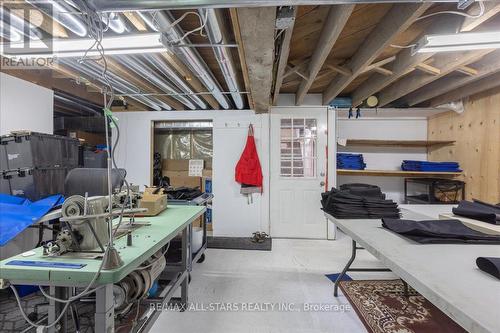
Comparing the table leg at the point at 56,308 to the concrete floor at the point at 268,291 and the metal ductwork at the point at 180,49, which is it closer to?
the concrete floor at the point at 268,291

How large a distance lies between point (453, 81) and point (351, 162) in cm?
168

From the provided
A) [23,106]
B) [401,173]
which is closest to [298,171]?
[401,173]

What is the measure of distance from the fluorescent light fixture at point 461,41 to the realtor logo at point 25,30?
8.52 ft

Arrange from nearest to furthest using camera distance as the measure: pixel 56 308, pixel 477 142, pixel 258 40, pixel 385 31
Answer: pixel 56 308, pixel 258 40, pixel 385 31, pixel 477 142

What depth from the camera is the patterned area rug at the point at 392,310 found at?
1.90 m

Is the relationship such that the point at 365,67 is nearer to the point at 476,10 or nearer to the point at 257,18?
the point at 476,10

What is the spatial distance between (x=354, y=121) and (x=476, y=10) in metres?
2.73

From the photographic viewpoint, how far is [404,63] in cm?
252

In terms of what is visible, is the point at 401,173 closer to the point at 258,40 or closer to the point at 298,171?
the point at 298,171

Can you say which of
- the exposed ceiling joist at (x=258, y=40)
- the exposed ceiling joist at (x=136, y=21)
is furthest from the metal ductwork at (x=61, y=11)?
the exposed ceiling joist at (x=258, y=40)

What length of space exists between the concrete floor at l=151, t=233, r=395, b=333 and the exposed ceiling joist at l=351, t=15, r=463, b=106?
2.28 m

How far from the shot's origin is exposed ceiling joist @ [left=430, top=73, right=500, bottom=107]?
119 inches

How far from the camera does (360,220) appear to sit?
1.71 metres

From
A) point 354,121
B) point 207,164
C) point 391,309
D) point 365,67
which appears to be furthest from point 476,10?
point 207,164
